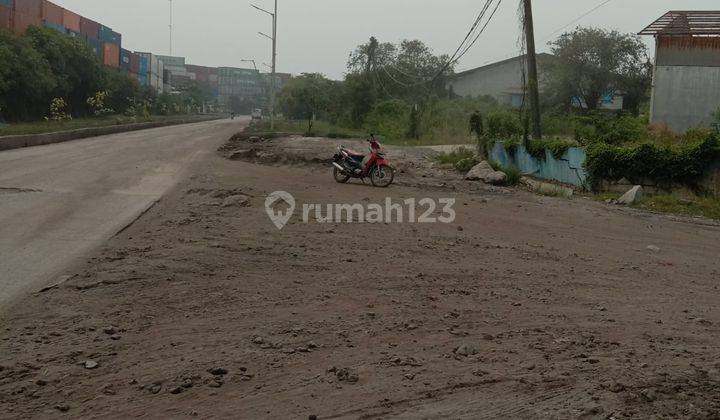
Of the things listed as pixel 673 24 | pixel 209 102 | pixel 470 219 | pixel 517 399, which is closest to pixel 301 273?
pixel 517 399

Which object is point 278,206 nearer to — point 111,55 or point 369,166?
point 369,166

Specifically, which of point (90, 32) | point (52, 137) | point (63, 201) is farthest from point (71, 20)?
point (63, 201)

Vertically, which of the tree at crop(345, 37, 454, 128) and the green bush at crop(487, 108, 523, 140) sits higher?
the tree at crop(345, 37, 454, 128)

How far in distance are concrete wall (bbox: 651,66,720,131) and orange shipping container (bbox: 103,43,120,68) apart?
68.7 m

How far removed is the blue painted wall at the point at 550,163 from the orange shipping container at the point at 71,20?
195ft

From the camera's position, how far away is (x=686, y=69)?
85.2 feet

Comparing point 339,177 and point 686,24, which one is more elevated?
point 686,24

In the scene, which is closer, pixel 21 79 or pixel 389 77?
pixel 21 79

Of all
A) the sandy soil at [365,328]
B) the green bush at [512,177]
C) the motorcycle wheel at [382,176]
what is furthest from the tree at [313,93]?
the sandy soil at [365,328]

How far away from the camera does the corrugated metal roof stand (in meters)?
25.7

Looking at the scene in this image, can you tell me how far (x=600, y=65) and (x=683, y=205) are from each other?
32.2 metres

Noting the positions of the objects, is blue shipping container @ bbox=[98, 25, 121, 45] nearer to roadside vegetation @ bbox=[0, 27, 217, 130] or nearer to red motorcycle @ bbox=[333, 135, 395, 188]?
roadside vegetation @ bbox=[0, 27, 217, 130]

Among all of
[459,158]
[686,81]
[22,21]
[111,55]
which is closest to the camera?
[459,158]

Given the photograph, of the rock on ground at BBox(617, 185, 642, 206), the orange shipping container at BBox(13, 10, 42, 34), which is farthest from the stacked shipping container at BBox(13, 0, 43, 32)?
the rock on ground at BBox(617, 185, 642, 206)
